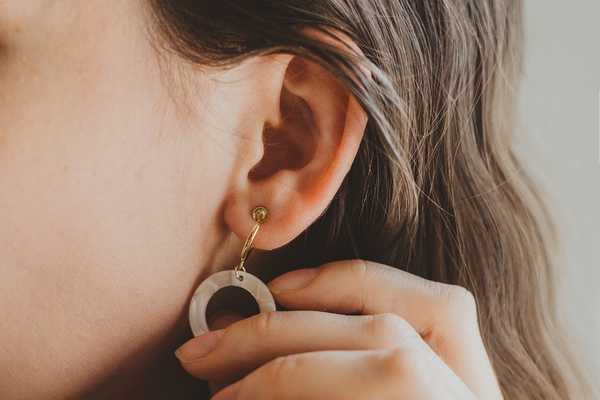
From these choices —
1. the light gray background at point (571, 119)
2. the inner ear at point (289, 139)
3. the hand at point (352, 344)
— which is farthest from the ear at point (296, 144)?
the light gray background at point (571, 119)

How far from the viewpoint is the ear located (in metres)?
0.78

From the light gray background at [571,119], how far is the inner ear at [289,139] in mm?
619

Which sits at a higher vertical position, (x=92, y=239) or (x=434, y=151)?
(x=434, y=151)

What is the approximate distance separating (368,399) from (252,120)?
0.34m

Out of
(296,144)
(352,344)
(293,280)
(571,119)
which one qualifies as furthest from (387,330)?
(571,119)

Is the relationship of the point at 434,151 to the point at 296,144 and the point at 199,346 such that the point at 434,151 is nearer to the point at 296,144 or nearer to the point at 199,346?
the point at 296,144

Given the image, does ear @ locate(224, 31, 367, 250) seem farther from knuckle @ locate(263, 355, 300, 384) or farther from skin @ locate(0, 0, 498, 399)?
knuckle @ locate(263, 355, 300, 384)

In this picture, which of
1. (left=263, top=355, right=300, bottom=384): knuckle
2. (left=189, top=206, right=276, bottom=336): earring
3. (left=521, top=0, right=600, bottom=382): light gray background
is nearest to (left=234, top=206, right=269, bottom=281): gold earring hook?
(left=189, top=206, right=276, bottom=336): earring

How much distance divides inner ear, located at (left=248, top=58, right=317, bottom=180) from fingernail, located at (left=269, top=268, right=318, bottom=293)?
0.14m

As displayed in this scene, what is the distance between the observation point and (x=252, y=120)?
2.58 ft

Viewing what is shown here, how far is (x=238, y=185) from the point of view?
2.64ft

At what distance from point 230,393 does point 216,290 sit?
0.14m

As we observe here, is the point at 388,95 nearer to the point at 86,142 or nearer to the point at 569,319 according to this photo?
the point at 86,142

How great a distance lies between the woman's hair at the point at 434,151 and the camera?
73 cm
